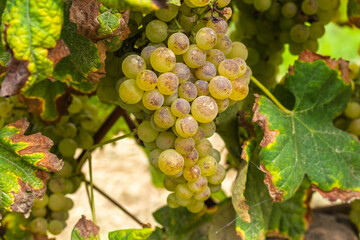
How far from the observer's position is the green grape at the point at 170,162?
0.64 m

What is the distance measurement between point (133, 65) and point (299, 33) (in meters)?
0.51

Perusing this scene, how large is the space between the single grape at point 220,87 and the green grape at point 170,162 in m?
0.11

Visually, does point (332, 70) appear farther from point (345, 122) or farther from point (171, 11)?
point (171, 11)

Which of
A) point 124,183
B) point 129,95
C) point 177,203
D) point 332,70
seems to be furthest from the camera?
point 124,183

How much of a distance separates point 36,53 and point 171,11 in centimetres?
21

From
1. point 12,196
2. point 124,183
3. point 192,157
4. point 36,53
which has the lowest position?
point 124,183

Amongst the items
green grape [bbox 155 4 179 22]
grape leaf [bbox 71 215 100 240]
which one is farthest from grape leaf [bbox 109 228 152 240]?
green grape [bbox 155 4 179 22]

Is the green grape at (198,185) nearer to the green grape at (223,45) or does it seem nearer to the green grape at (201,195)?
the green grape at (201,195)

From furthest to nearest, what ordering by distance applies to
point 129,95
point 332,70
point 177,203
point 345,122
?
1. point 345,122
2. point 332,70
3. point 177,203
4. point 129,95

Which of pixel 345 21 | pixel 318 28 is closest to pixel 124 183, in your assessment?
pixel 345 21

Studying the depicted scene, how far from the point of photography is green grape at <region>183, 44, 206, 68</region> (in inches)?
25.0

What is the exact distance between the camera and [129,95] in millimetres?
626

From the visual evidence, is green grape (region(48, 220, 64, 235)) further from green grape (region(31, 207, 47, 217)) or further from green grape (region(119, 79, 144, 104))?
green grape (region(119, 79, 144, 104))

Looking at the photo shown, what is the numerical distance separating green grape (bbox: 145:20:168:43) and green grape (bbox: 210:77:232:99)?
3.8 inches
